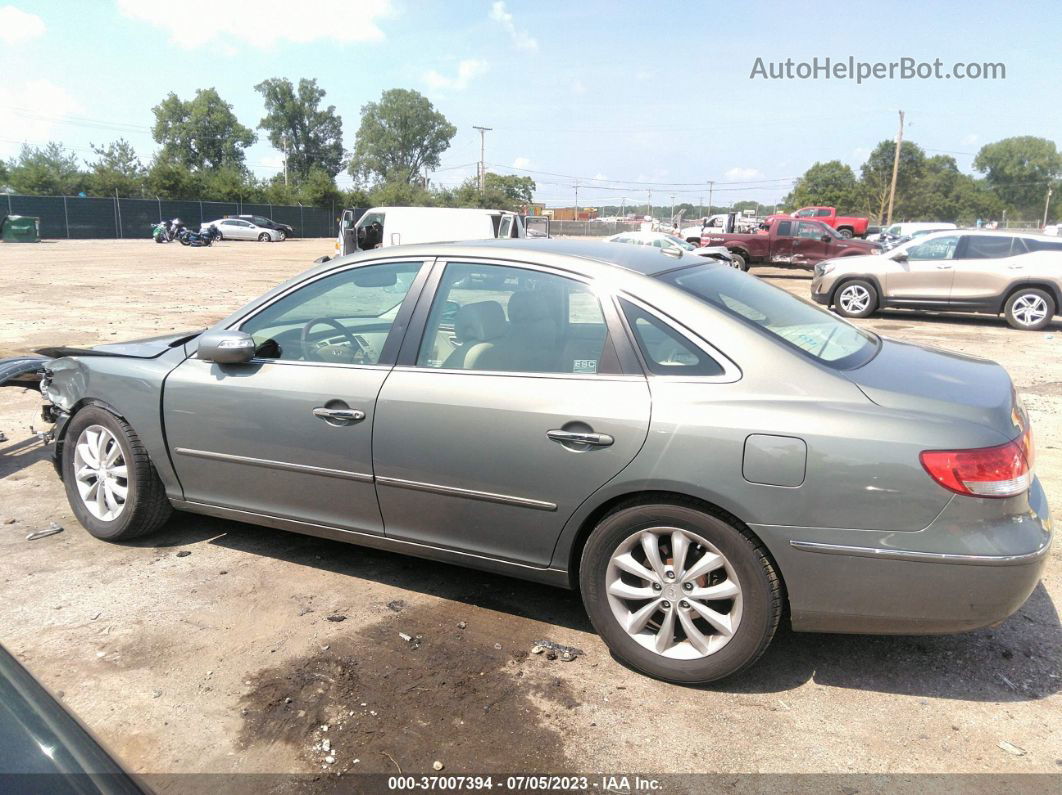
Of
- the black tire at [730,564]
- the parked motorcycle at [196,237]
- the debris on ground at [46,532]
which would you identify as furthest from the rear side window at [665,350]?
the parked motorcycle at [196,237]

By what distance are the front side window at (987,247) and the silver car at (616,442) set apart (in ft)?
38.8

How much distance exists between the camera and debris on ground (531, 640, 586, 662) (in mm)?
3162

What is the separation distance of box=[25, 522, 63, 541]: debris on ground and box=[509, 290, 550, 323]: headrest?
2.94m

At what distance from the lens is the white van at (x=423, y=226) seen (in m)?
16.4

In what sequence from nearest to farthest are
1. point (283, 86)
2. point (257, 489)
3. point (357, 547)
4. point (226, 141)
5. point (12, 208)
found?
point (257, 489), point (357, 547), point (12, 208), point (226, 141), point (283, 86)

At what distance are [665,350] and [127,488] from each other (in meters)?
2.92

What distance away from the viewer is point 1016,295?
1327 cm

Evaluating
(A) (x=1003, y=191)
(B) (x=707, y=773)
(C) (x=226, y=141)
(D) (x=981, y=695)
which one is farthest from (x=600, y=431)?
(A) (x=1003, y=191)

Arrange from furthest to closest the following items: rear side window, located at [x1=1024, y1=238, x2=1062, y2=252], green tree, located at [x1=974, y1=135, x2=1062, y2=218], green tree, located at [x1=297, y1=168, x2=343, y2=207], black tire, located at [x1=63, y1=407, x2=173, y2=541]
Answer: green tree, located at [x1=974, y1=135, x2=1062, y2=218], green tree, located at [x1=297, y1=168, x2=343, y2=207], rear side window, located at [x1=1024, y1=238, x2=1062, y2=252], black tire, located at [x1=63, y1=407, x2=173, y2=541]

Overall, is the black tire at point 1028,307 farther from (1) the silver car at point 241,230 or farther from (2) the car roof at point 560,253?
(1) the silver car at point 241,230

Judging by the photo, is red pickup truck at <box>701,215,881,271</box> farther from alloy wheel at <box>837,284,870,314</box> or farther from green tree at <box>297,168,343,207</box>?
green tree at <box>297,168,343,207</box>

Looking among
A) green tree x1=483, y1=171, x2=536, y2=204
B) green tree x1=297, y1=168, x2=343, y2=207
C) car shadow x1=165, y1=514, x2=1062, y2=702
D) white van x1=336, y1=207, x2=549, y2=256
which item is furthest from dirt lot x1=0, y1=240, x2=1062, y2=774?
green tree x1=483, y1=171, x2=536, y2=204

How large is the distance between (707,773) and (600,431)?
1.20 m

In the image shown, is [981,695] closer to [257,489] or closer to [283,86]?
[257,489]
